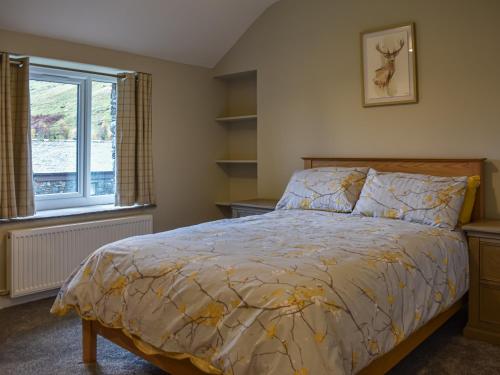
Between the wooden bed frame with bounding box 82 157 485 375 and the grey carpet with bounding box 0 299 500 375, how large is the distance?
0.44 feet

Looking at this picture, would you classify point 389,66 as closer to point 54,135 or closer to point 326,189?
→ point 326,189

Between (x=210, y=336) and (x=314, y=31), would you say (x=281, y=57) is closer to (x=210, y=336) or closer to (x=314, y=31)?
(x=314, y=31)

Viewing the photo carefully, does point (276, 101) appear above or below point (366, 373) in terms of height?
above

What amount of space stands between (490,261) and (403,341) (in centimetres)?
99

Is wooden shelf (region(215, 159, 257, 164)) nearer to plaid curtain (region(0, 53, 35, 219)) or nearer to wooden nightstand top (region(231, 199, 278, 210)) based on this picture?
wooden nightstand top (region(231, 199, 278, 210))

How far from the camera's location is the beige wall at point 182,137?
3977 millimetres

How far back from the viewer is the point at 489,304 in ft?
8.40

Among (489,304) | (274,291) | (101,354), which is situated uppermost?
(274,291)

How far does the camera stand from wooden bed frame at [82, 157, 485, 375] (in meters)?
1.78

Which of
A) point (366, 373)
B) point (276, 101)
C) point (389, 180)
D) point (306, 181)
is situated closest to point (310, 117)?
point (276, 101)

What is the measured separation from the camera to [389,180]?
2977 mm

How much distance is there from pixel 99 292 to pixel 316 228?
4.06 ft

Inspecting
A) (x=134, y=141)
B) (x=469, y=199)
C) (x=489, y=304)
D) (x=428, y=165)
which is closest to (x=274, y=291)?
(x=489, y=304)

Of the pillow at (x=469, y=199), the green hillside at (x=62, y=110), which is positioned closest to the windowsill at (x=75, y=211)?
the green hillside at (x=62, y=110)
